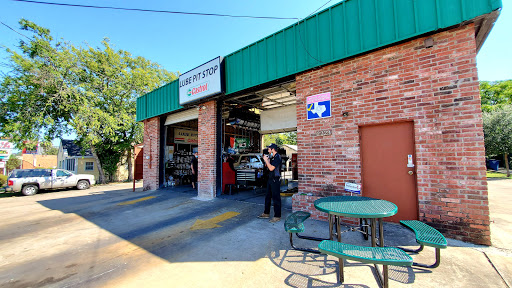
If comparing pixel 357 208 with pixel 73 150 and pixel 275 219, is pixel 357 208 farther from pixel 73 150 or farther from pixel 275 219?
pixel 73 150

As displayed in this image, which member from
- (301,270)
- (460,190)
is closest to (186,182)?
(301,270)

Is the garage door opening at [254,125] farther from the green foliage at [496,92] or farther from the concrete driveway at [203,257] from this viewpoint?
the green foliage at [496,92]

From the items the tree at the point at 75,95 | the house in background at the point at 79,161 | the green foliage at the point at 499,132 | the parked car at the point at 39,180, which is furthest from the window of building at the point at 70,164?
the green foliage at the point at 499,132

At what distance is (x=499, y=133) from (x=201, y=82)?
72.3 ft

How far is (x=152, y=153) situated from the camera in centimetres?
1135

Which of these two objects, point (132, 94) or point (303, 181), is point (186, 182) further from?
point (132, 94)

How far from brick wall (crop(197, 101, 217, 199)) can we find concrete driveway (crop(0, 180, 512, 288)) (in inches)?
98.9

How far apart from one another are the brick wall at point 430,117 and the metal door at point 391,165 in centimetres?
18

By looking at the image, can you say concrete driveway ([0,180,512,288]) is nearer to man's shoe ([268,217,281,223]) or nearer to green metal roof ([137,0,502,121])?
man's shoe ([268,217,281,223])

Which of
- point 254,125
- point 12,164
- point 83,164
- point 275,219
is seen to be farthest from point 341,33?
point 12,164

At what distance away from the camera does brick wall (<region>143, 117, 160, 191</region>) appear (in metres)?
11.1

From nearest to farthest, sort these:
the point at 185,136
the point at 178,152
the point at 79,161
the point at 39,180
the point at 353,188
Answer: the point at 353,188
the point at 178,152
the point at 39,180
the point at 185,136
the point at 79,161

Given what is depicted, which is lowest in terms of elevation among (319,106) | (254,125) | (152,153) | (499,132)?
(152,153)

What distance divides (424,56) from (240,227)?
16.6 feet
